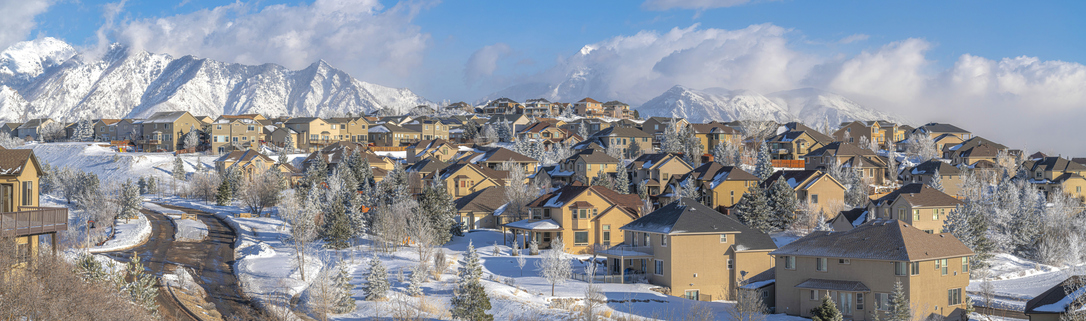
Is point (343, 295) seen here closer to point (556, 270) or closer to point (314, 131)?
point (556, 270)

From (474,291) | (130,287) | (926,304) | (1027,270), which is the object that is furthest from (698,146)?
(130,287)

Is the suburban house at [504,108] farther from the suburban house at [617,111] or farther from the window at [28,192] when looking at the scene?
the window at [28,192]

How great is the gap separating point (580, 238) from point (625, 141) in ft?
199

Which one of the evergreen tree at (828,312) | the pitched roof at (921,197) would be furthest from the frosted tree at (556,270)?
the pitched roof at (921,197)

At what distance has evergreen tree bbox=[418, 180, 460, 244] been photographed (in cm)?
5850

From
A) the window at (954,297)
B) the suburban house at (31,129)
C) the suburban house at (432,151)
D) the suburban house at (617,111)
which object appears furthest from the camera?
the suburban house at (617,111)

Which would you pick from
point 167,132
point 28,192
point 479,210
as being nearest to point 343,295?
point 28,192

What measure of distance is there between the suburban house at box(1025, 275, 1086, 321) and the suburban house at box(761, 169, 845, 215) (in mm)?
38197

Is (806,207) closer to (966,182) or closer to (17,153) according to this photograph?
(966,182)

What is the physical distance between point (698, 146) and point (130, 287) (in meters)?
94.6

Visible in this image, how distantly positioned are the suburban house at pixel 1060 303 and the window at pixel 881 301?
611cm

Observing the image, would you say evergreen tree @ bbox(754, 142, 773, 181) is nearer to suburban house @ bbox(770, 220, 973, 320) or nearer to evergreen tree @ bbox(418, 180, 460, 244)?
evergreen tree @ bbox(418, 180, 460, 244)

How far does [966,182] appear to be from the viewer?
93.1 m

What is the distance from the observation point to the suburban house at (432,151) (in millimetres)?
113613
